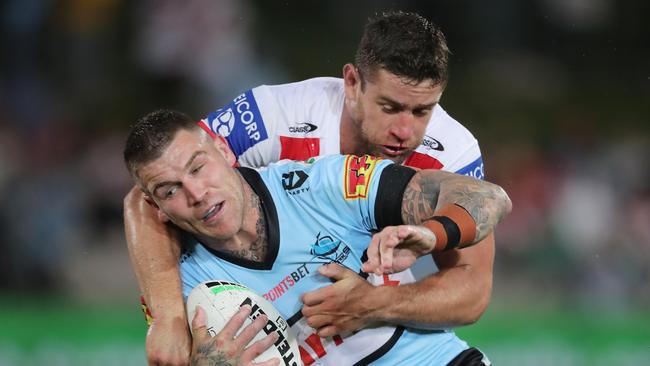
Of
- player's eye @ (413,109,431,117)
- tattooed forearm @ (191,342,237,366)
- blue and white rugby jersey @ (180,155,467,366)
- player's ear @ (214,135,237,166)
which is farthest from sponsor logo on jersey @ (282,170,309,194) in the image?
tattooed forearm @ (191,342,237,366)

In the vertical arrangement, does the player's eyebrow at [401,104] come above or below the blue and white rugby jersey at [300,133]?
above

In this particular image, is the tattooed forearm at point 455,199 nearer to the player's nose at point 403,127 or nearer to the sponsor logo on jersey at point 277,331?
the player's nose at point 403,127

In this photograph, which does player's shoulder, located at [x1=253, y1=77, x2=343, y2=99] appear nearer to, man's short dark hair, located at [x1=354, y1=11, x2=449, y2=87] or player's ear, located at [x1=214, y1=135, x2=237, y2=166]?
man's short dark hair, located at [x1=354, y1=11, x2=449, y2=87]

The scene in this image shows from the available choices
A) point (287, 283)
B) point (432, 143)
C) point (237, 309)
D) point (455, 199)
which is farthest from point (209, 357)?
point (432, 143)

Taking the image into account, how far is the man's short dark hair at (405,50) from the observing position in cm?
456

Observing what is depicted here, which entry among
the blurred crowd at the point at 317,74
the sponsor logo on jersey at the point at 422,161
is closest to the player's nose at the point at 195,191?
the sponsor logo on jersey at the point at 422,161

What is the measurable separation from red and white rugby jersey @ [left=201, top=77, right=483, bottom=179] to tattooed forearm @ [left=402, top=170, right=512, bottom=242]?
65 centimetres

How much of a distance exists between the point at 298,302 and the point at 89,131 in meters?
6.32

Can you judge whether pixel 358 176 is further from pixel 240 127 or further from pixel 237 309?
pixel 240 127

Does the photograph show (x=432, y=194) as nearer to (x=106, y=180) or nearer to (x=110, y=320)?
(x=110, y=320)

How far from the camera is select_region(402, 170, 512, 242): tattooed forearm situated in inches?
157

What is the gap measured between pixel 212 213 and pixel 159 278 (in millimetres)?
434

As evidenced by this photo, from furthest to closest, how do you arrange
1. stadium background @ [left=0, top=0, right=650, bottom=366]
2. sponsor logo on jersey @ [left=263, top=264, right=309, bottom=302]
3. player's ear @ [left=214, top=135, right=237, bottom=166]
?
stadium background @ [left=0, top=0, right=650, bottom=366] < player's ear @ [left=214, top=135, right=237, bottom=166] < sponsor logo on jersey @ [left=263, top=264, right=309, bottom=302]

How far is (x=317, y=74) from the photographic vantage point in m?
11.3
